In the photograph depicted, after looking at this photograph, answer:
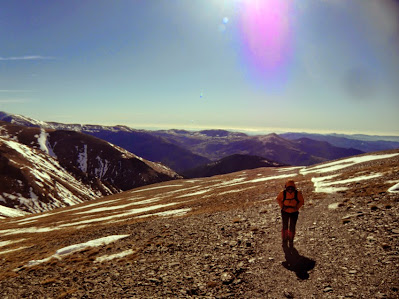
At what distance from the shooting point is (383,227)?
12.2 meters

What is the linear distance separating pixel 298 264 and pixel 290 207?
322 centimetres

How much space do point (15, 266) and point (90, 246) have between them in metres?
6.40

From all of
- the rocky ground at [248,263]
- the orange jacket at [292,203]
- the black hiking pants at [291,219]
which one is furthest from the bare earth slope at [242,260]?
the orange jacket at [292,203]

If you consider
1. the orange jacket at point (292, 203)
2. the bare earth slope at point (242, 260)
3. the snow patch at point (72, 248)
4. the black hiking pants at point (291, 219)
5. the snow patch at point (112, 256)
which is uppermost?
the orange jacket at point (292, 203)

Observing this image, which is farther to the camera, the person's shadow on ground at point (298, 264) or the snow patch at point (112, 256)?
the snow patch at point (112, 256)

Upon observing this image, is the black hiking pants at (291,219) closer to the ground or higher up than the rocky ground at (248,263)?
higher up

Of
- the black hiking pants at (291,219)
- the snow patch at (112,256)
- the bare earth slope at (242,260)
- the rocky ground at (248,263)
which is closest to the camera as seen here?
the rocky ground at (248,263)

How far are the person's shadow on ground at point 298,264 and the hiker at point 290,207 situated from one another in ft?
3.44

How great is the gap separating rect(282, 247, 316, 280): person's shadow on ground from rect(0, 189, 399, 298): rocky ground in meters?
0.04

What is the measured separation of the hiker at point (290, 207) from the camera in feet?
41.8

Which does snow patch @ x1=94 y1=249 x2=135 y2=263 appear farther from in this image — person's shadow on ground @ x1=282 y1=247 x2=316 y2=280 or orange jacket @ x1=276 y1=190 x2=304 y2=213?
orange jacket @ x1=276 y1=190 x2=304 y2=213

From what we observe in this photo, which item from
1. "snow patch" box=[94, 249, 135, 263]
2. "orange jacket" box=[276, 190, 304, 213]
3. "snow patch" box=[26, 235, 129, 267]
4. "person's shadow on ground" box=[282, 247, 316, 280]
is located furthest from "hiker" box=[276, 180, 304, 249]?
"snow patch" box=[26, 235, 129, 267]

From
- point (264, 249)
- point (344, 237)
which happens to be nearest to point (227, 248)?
point (264, 249)

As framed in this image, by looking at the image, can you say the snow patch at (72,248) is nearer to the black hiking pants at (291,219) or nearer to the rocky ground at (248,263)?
the rocky ground at (248,263)
